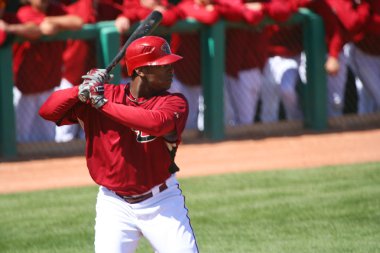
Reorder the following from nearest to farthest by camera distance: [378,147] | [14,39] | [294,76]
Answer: [14,39]
[378,147]
[294,76]

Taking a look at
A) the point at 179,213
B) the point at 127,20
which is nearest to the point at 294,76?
the point at 127,20

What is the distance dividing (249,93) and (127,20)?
5.57 ft

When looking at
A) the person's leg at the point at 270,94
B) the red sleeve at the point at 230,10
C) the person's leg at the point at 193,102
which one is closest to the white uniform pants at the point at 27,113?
the person's leg at the point at 193,102

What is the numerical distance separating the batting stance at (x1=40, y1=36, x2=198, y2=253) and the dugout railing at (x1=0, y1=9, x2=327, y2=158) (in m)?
4.51

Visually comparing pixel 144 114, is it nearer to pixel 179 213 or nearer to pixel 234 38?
pixel 179 213

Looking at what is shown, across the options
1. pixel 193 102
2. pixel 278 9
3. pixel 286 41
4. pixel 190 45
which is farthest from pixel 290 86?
pixel 190 45

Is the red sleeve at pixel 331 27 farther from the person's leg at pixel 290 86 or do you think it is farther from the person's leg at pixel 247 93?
the person's leg at pixel 247 93

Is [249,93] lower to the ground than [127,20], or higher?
lower

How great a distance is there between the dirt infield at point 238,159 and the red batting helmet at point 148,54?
3.94 meters

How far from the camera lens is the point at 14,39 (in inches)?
361

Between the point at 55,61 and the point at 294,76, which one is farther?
the point at 294,76

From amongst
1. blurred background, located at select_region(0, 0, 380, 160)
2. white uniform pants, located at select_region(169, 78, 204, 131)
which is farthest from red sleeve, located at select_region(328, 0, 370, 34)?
white uniform pants, located at select_region(169, 78, 204, 131)

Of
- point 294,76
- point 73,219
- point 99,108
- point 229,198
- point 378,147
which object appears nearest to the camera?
point 99,108

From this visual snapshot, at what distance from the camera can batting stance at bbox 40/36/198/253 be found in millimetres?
4727
